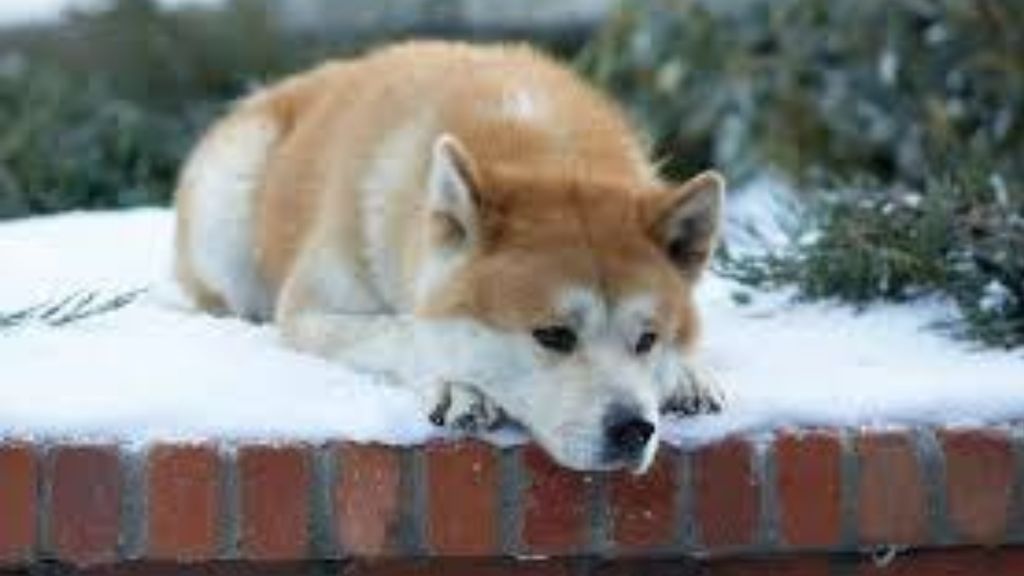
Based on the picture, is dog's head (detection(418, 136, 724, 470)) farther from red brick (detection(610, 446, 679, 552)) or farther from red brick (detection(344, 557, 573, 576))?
red brick (detection(344, 557, 573, 576))

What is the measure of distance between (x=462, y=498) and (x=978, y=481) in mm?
789

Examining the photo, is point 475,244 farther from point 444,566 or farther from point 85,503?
point 85,503

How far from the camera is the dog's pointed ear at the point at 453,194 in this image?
11.8 ft

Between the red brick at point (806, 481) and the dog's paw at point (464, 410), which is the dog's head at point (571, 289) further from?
the red brick at point (806, 481)

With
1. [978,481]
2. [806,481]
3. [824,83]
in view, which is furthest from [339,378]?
[824,83]

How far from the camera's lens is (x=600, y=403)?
338 centimetres

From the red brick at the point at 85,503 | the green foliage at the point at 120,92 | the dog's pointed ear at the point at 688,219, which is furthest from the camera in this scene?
the green foliage at the point at 120,92

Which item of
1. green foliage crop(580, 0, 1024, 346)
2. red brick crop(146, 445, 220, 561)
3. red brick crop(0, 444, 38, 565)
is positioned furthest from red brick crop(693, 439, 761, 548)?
green foliage crop(580, 0, 1024, 346)

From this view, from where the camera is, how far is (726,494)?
3518 mm

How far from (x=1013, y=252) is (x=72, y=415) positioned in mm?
1799

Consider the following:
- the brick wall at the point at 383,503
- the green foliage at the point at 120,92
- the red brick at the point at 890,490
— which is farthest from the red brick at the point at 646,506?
the green foliage at the point at 120,92

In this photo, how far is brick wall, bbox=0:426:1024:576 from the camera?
3.46 m

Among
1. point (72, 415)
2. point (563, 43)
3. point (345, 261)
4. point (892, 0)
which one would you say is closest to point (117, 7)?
point (563, 43)

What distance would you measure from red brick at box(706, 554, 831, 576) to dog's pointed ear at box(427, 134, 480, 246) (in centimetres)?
63
